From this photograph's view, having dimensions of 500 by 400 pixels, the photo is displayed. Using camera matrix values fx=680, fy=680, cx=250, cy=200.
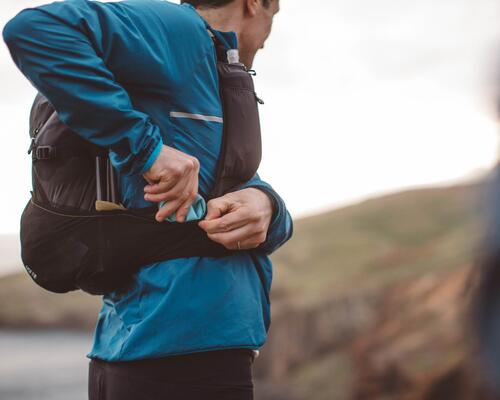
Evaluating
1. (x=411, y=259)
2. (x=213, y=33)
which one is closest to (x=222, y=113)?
(x=213, y=33)

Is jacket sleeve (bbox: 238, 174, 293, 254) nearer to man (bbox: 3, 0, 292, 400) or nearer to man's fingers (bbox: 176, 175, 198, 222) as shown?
man (bbox: 3, 0, 292, 400)

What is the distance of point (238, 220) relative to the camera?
6.83ft

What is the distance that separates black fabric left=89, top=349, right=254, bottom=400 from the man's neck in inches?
43.6

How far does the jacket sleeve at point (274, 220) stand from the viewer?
7.38 feet

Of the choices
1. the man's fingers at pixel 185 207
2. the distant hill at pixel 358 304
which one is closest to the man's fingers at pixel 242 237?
the man's fingers at pixel 185 207

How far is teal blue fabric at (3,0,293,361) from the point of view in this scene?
74.1 inches

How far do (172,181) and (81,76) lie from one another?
1.26 ft

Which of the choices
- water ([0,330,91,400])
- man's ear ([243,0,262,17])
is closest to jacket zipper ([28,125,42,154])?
man's ear ([243,0,262,17])

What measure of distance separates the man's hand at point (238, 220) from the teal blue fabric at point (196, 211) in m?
0.02

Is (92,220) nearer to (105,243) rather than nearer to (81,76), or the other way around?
(105,243)

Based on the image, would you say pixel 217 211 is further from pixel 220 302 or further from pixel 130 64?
pixel 130 64

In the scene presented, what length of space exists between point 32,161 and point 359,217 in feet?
91.8

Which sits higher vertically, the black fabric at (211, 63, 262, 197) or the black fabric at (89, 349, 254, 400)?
the black fabric at (211, 63, 262, 197)

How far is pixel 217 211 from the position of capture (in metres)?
2.06
